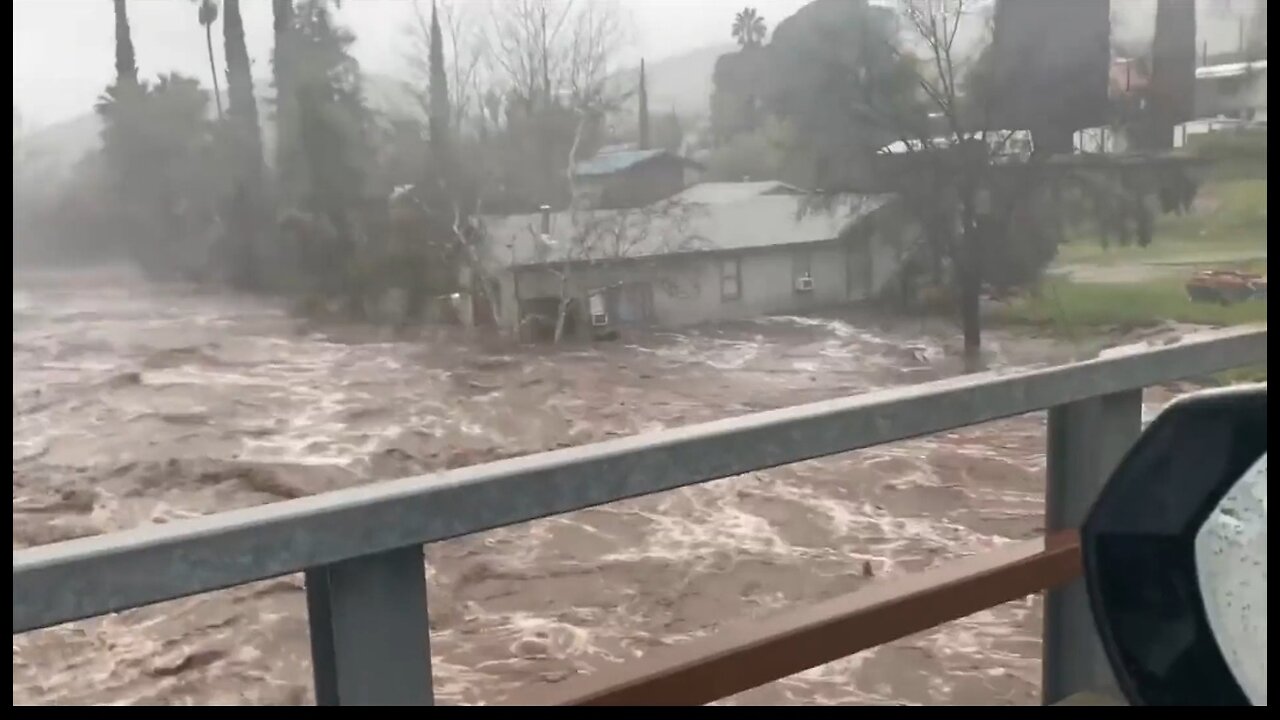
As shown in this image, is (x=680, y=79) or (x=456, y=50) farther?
(x=680, y=79)

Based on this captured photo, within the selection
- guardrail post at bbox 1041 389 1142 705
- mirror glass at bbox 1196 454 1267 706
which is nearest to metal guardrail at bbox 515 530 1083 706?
guardrail post at bbox 1041 389 1142 705

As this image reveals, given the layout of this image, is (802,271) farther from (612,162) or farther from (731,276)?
(612,162)

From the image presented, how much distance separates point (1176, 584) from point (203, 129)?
2.89ft

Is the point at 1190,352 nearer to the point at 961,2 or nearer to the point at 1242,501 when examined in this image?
the point at 961,2

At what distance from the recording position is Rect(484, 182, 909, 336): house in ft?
4.03

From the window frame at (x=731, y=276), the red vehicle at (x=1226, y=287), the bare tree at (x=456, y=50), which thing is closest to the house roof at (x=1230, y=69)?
the red vehicle at (x=1226, y=287)

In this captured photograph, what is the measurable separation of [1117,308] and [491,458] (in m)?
0.94

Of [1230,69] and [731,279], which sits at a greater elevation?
[1230,69]

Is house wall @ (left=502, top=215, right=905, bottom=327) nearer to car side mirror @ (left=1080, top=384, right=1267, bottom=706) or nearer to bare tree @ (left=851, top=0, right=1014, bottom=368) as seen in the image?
bare tree @ (left=851, top=0, right=1014, bottom=368)

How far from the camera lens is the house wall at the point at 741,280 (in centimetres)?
126

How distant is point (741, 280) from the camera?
1.36 metres

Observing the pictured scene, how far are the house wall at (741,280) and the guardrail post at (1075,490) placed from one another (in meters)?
0.30

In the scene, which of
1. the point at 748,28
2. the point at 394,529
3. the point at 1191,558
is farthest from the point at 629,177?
the point at 1191,558

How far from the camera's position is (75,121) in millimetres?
957
